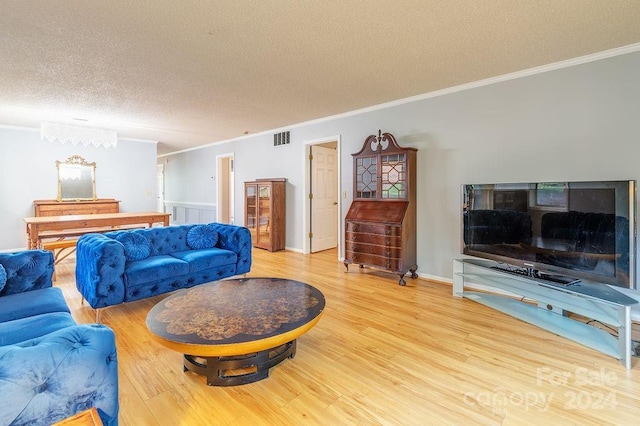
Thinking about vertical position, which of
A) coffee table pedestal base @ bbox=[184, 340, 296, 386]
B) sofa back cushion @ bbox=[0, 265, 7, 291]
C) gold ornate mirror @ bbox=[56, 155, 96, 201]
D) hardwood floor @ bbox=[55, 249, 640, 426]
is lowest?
hardwood floor @ bbox=[55, 249, 640, 426]

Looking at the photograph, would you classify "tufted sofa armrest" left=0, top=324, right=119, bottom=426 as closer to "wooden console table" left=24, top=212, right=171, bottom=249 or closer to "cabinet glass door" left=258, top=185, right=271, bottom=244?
"wooden console table" left=24, top=212, right=171, bottom=249

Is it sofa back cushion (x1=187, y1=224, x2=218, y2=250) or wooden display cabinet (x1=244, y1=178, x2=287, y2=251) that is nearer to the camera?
sofa back cushion (x1=187, y1=224, x2=218, y2=250)

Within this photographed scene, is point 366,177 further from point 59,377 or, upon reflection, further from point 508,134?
point 59,377

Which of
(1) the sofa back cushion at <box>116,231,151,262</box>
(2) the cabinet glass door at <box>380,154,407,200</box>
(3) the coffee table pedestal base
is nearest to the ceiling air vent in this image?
(2) the cabinet glass door at <box>380,154,407,200</box>

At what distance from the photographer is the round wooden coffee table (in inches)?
65.4

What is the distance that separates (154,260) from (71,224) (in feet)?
6.81

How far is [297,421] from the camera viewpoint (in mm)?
1583

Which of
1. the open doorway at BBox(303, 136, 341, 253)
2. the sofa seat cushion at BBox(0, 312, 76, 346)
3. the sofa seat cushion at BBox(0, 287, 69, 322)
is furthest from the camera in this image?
the open doorway at BBox(303, 136, 341, 253)

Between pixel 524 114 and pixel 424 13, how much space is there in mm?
1843

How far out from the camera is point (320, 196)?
19.5ft

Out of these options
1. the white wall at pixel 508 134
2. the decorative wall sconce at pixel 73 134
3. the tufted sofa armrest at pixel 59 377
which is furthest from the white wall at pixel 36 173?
the tufted sofa armrest at pixel 59 377

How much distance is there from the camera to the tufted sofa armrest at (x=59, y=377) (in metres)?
0.91

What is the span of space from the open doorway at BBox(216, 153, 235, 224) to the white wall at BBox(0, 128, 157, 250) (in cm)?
188

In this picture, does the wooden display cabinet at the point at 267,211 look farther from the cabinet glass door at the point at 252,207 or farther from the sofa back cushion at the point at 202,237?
the sofa back cushion at the point at 202,237
